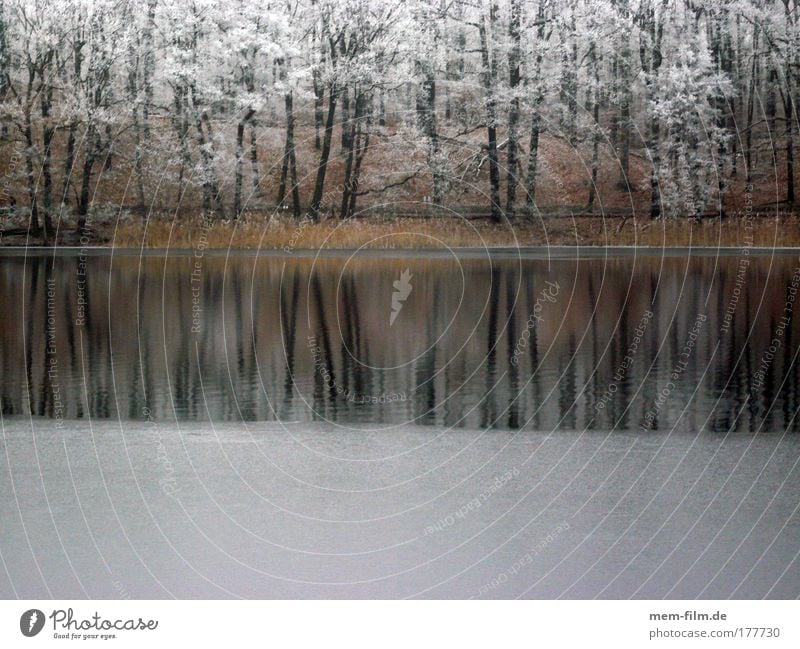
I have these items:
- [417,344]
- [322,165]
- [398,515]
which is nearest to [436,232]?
[322,165]

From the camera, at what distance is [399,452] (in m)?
9.86

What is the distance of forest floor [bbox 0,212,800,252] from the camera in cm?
2886

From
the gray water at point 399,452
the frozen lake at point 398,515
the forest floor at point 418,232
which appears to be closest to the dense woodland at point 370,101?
the forest floor at point 418,232

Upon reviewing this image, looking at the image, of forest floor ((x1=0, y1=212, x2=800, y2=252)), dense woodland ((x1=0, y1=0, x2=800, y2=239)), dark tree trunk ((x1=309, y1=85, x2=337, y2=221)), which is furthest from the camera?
forest floor ((x1=0, y1=212, x2=800, y2=252))

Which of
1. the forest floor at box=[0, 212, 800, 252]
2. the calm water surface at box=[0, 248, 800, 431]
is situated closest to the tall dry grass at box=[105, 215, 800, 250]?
the forest floor at box=[0, 212, 800, 252]

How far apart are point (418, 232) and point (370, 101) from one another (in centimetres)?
376

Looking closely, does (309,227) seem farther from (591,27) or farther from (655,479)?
(655,479)

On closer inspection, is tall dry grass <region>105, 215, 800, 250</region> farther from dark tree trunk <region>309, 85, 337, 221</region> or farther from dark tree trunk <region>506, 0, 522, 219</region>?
dark tree trunk <region>506, 0, 522, 219</region>

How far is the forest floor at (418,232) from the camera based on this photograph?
94.7 feet

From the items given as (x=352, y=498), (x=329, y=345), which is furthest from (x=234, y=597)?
(x=329, y=345)

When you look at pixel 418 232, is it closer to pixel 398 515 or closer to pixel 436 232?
pixel 436 232

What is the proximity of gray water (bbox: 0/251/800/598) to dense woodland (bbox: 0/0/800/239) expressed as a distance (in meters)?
7.73

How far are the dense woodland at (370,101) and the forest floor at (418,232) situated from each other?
443 millimetres

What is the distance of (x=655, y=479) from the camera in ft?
29.0
